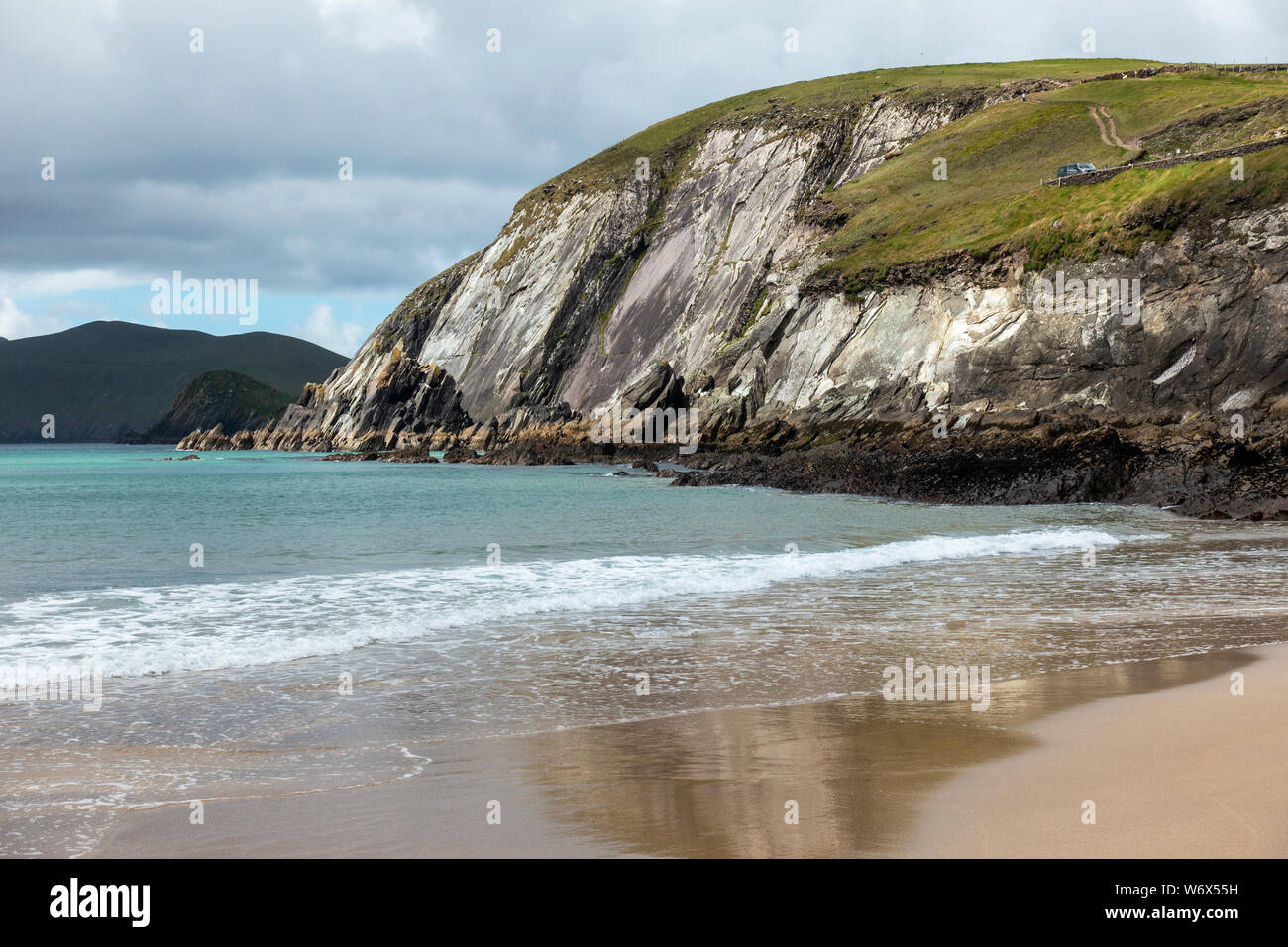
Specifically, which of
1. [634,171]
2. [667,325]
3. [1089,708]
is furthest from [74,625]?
[634,171]

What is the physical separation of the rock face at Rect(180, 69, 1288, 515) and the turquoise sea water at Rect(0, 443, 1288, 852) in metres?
7.89

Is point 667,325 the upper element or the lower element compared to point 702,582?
upper

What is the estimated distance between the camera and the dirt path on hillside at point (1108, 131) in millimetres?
60969

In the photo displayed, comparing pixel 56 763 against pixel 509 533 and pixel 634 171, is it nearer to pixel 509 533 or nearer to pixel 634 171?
pixel 509 533

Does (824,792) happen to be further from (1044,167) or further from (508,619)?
(1044,167)

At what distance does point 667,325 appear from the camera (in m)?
87.8

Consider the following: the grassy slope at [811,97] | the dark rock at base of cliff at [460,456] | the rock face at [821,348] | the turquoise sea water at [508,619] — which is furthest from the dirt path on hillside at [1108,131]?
the dark rock at base of cliff at [460,456]

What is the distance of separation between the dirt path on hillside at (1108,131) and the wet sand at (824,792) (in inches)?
2494

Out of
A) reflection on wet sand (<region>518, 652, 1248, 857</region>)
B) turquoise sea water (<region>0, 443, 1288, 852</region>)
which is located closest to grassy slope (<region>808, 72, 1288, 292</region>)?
turquoise sea water (<region>0, 443, 1288, 852</region>)

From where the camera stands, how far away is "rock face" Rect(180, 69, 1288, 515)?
111ft

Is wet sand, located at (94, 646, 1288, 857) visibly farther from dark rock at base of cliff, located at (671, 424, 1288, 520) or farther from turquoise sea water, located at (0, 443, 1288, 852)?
dark rock at base of cliff, located at (671, 424, 1288, 520)

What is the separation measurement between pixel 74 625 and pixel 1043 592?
1372cm
